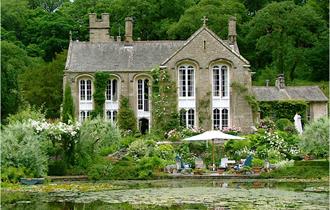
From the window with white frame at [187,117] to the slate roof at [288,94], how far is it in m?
5.71

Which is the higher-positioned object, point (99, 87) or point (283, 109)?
point (99, 87)

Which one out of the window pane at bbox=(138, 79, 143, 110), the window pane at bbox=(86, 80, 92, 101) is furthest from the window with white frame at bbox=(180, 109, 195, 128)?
the window pane at bbox=(86, 80, 92, 101)

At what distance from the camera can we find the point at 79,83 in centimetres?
5050

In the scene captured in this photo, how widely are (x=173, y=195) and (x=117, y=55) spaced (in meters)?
27.3

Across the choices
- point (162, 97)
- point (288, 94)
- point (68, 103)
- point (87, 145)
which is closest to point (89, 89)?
point (68, 103)

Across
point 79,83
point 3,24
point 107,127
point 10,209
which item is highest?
point 3,24

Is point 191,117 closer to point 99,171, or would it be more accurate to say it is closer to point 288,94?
point 288,94

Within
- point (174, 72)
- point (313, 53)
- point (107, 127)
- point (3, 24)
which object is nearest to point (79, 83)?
point (174, 72)

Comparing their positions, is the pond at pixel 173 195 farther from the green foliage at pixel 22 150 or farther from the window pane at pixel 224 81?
the window pane at pixel 224 81

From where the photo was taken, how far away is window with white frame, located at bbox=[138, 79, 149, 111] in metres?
50.5

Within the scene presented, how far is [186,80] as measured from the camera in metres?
49.4

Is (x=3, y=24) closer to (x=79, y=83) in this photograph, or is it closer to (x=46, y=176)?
(x=79, y=83)

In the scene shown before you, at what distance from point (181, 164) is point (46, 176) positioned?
7.13 m

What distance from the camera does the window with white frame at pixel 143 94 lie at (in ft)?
166
